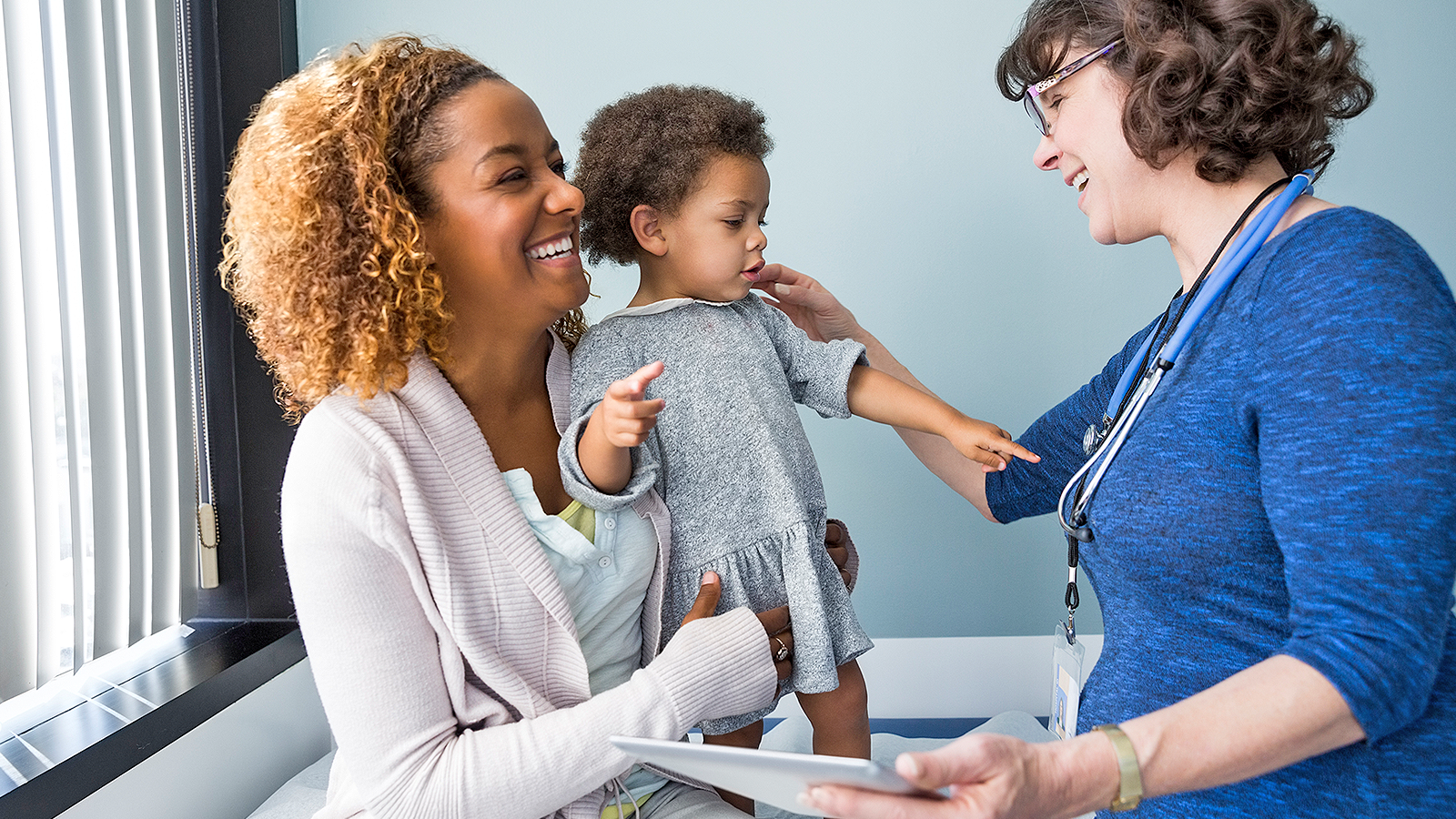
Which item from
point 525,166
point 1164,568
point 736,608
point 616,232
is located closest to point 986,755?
point 1164,568

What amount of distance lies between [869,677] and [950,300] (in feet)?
3.44

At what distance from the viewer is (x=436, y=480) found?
126 cm

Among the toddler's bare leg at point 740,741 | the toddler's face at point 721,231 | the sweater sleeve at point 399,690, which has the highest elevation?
the toddler's face at point 721,231

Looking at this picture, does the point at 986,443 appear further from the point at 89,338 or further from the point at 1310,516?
the point at 89,338

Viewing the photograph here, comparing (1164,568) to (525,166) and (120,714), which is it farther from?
(120,714)

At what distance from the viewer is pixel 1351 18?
2.35m

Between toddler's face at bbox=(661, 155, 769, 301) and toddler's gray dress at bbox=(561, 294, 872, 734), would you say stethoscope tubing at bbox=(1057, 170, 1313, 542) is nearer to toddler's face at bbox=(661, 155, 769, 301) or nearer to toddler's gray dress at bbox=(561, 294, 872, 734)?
toddler's gray dress at bbox=(561, 294, 872, 734)

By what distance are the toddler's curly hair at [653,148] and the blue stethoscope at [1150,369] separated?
0.73 m

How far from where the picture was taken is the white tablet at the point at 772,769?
0.77m

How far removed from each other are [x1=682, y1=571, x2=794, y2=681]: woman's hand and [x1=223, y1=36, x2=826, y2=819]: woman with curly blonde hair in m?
0.02

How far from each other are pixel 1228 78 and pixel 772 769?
96cm

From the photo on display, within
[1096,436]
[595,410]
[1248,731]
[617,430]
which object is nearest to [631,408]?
[617,430]

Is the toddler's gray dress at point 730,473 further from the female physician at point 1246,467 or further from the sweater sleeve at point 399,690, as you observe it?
the female physician at point 1246,467

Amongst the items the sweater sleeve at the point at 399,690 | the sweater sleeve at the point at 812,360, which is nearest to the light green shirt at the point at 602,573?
the sweater sleeve at the point at 399,690
